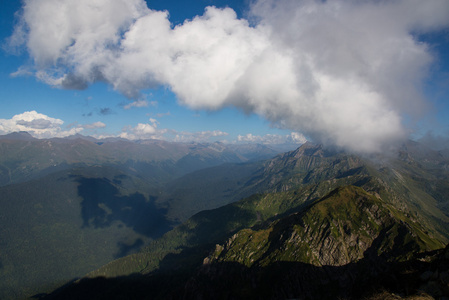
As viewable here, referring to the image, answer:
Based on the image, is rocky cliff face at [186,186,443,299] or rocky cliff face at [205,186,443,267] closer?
rocky cliff face at [186,186,443,299]

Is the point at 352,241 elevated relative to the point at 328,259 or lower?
elevated

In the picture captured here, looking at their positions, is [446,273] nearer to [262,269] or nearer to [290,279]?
[290,279]

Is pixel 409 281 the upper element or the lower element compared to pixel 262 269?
upper

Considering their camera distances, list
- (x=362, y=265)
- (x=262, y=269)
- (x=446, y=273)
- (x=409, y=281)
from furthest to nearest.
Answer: (x=262, y=269), (x=362, y=265), (x=409, y=281), (x=446, y=273)

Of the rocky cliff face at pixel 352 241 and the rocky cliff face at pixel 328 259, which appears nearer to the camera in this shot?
the rocky cliff face at pixel 328 259

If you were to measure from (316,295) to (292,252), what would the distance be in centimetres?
4116

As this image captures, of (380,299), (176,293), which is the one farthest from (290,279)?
(380,299)

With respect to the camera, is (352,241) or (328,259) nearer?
(328,259)

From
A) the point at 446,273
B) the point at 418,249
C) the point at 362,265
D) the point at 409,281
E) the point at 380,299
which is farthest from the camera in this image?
the point at 362,265

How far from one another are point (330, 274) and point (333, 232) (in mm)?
39582

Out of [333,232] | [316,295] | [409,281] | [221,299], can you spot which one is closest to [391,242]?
[333,232]

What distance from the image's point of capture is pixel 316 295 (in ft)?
477

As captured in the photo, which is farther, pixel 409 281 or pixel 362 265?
pixel 362 265

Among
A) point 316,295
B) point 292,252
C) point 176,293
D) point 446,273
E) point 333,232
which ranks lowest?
point 176,293
